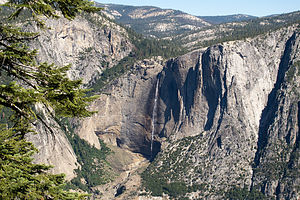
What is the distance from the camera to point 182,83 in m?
146

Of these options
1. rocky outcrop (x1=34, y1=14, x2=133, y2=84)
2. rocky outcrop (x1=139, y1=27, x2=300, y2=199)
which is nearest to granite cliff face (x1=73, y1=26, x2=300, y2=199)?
rocky outcrop (x1=139, y1=27, x2=300, y2=199)

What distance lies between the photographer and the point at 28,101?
17438 mm

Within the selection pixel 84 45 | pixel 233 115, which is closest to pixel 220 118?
pixel 233 115

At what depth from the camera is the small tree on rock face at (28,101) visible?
16172mm

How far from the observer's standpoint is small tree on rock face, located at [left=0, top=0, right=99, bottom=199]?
53.1 ft

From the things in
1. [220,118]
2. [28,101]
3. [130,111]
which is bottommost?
[130,111]

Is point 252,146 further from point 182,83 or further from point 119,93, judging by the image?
point 119,93

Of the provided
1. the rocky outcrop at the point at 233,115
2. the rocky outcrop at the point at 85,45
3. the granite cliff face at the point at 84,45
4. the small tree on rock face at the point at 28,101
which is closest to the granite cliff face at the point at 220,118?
the rocky outcrop at the point at 233,115

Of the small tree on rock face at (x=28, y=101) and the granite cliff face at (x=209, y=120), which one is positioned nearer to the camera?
the small tree on rock face at (x=28, y=101)

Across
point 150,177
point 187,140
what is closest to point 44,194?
point 150,177

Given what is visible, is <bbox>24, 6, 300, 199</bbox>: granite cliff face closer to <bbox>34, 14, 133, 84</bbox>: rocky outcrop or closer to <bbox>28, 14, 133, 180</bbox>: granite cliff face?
<bbox>28, 14, 133, 180</bbox>: granite cliff face

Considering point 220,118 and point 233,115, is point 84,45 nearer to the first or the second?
point 220,118

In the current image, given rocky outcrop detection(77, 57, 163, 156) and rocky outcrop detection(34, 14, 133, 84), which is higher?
rocky outcrop detection(34, 14, 133, 84)

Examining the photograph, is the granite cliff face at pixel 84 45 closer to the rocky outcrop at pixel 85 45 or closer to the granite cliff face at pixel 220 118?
the rocky outcrop at pixel 85 45
